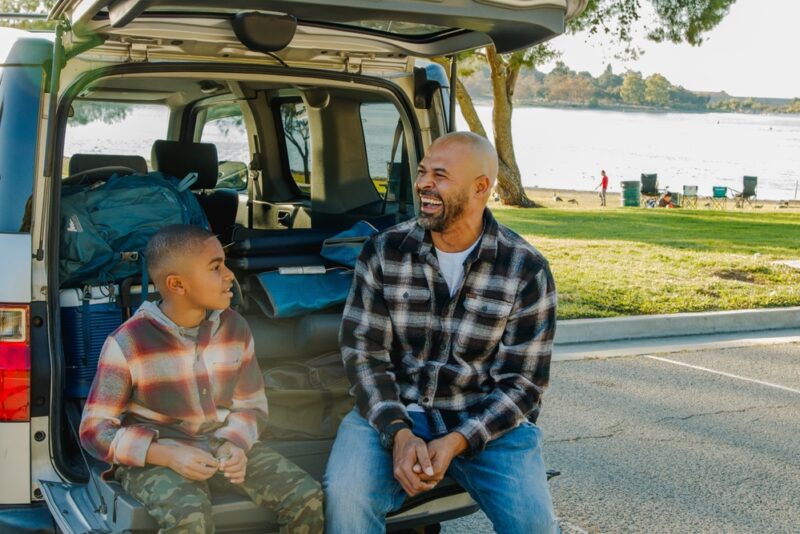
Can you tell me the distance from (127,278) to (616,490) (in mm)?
2551

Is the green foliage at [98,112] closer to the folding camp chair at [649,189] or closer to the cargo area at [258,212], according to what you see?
the cargo area at [258,212]

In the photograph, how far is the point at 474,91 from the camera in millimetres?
29188

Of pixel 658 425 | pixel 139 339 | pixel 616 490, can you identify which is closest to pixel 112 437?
pixel 139 339

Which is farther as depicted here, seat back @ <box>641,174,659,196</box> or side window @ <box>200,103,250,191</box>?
seat back @ <box>641,174,659,196</box>

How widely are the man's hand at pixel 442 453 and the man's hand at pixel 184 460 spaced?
640 millimetres

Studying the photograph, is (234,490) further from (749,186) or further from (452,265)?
(749,186)

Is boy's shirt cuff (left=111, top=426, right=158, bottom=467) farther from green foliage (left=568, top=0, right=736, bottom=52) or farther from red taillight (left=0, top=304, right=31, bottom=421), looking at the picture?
green foliage (left=568, top=0, right=736, bottom=52)

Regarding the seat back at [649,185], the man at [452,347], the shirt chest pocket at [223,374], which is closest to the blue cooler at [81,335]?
the shirt chest pocket at [223,374]

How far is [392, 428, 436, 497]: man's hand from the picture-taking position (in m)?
3.13

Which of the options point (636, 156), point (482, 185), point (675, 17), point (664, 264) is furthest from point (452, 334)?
point (636, 156)

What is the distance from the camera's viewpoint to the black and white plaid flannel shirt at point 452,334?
3395 millimetres

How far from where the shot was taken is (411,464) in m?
3.14

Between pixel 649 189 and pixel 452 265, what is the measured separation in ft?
130

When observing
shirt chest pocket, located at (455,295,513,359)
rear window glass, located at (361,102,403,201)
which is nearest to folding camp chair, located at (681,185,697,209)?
rear window glass, located at (361,102,403,201)
